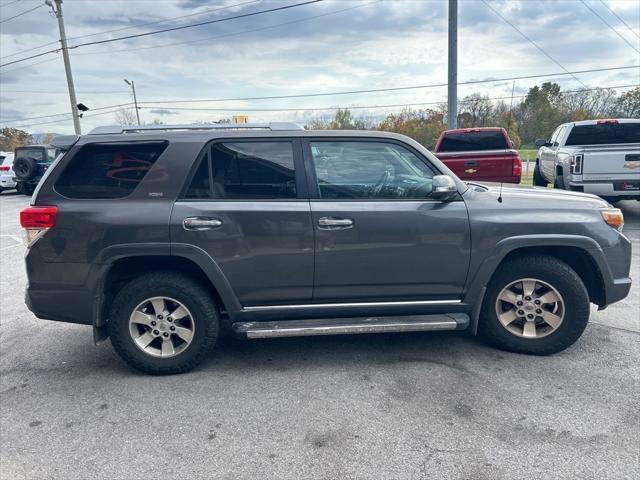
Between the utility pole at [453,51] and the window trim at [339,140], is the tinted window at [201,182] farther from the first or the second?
the utility pole at [453,51]

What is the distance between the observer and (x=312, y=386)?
352 cm

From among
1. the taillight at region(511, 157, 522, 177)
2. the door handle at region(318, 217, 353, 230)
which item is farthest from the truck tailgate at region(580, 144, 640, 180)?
the door handle at region(318, 217, 353, 230)

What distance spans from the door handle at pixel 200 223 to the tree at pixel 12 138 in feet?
249

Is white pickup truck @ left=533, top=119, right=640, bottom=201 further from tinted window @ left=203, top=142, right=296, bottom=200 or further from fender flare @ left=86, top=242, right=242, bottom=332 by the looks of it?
fender flare @ left=86, top=242, right=242, bottom=332

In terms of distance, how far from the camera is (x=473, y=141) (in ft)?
37.1

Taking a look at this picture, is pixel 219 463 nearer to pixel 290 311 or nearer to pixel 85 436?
pixel 85 436

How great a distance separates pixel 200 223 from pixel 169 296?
609 mm

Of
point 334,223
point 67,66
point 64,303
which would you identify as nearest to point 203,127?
point 334,223

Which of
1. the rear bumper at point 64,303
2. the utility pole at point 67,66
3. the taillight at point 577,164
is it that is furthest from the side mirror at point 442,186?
the utility pole at point 67,66

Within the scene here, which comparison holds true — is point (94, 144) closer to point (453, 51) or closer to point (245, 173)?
point (245, 173)

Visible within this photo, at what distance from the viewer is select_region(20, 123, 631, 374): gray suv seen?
360cm

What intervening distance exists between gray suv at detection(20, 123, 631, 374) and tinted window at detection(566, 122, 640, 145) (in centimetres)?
741

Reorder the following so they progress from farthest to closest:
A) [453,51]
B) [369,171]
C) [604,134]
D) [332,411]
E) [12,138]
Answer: [12,138], [453,51], [604,134], [369,171], [332,411]

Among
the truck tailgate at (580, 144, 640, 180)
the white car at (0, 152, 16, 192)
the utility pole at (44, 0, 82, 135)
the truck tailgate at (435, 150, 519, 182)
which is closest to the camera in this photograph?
the truck tailgate at (580, 144, 640, 180)
